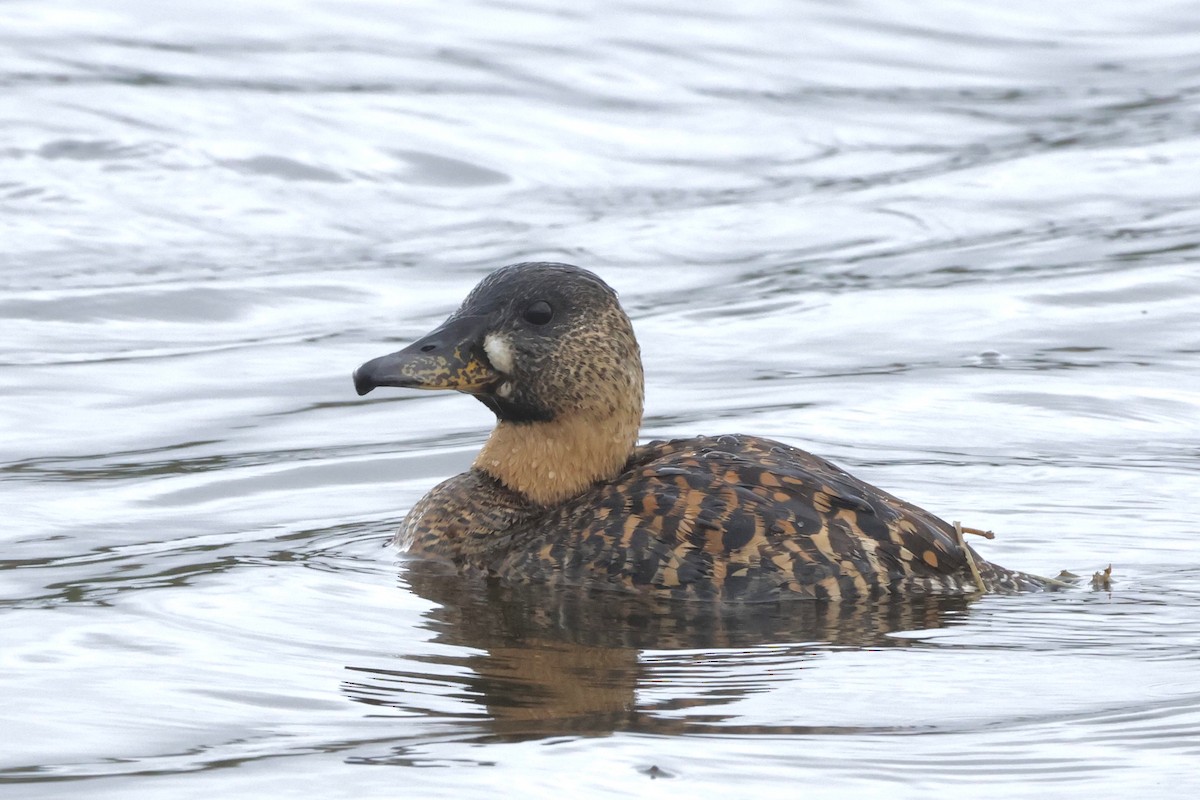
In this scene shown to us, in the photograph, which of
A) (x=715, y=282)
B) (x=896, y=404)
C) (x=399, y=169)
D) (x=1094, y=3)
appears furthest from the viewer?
(x=1094, y=3)

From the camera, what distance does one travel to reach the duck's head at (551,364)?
7.62 m

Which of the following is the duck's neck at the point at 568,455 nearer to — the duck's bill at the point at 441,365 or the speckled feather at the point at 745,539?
the speckled feather at the point at 745,539

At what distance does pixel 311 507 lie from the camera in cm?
873

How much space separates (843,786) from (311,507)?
3.98m

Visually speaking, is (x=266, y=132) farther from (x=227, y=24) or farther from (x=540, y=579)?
(x=540, y=579)

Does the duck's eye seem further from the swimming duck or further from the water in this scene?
the water

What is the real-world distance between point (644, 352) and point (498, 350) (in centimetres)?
441

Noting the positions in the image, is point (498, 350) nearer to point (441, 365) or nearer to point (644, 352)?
point (441, 365)

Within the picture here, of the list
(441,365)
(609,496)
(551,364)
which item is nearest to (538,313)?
(551,364)

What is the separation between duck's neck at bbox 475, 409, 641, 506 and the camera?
7660 millimetres

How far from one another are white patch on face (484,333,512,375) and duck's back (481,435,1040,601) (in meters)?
0.59

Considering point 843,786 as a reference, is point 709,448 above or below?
above

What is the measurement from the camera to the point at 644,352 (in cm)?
1197

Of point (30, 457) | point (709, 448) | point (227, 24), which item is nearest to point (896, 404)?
point (709, 448)
